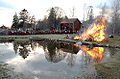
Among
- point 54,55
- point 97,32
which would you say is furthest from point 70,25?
point 54,55

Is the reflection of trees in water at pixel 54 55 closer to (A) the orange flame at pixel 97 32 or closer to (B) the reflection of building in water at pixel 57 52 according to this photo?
(B) the reflection of building in water at pixel 57 52

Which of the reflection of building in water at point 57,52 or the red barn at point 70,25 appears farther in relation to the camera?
the red barn at point 70,25

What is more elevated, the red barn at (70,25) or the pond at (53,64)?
the red barn at (70,25)

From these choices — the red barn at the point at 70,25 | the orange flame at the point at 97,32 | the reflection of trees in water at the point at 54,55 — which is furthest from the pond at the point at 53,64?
the red barn at the point at 70,25

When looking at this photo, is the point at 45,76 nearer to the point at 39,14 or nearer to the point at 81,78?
the point at 81,78

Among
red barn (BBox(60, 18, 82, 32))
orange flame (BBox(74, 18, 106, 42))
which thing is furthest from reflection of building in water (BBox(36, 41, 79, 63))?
red barn (BBox(60, 18, 82, 32))

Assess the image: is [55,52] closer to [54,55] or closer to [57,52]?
[57,52]

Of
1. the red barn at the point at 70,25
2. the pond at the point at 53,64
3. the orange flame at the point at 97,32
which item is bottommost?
the pond at the point at 53,64

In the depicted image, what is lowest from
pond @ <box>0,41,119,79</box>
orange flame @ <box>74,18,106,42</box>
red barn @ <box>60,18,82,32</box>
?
pond @ <box>0,41,119,79</box>

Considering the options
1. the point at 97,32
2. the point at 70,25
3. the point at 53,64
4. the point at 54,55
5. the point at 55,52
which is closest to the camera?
the point at 53,64

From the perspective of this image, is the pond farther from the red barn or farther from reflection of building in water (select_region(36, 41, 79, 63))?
the red barn

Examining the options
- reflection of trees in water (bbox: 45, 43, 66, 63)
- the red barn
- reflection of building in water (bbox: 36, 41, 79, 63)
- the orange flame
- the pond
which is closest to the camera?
the pond

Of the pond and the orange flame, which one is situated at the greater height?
the orange flame

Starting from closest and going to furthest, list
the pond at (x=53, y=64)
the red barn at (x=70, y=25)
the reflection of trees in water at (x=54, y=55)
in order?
the pond at (x=53, y=64) < the reflection of trees in water at (x=54, y=55) < the red barn at (x=70, y=25)
